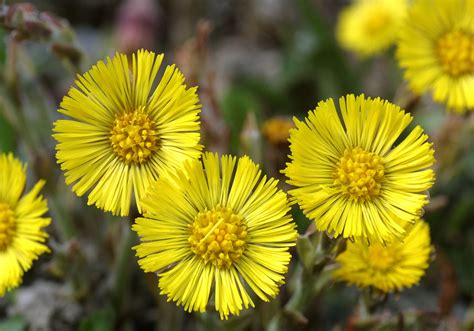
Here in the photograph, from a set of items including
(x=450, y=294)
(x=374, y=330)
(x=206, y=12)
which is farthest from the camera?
(x=206, y=12)

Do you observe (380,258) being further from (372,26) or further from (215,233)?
(372,26)

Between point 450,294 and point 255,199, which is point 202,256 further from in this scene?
point 450,294

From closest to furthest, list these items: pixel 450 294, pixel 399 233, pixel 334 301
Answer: pixel 399 233 → pixel 450 294 → pixel 334 301

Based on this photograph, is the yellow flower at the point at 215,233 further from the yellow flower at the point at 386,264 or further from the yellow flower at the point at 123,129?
the yellow flower at the point at 386,264

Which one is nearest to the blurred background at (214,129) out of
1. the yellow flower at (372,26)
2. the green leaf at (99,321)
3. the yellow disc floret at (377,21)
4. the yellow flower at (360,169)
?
the green leaf at (99,321)

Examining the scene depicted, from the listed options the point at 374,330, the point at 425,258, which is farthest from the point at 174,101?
the point at 374,330

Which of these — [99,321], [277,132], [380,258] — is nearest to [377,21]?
[277,132]

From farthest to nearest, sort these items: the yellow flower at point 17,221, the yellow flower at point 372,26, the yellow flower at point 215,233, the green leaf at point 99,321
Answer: the yellow flower at point 372,26 < the green leaf at point 99,321 < the yellow flower at point 17,221 < the yellow flower at point 215,233
